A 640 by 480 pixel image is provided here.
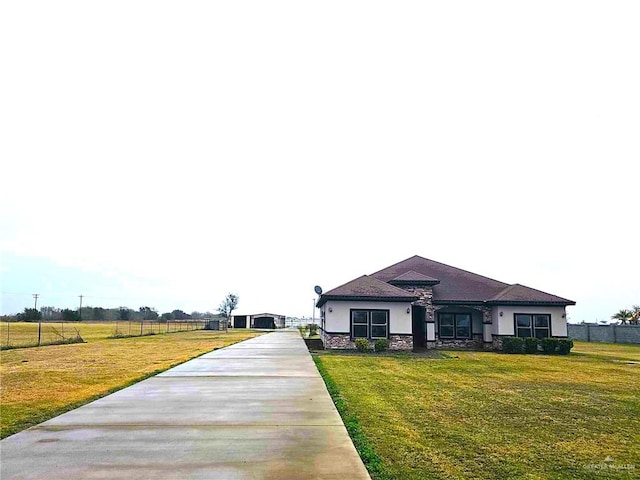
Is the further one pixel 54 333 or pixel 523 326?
pixel 54 333

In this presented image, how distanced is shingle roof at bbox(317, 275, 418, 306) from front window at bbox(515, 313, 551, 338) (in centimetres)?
558

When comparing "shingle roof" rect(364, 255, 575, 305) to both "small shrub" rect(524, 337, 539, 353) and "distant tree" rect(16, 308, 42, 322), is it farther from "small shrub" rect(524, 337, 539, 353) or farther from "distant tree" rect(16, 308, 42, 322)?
"distant tree" rect(16, 308, 42, 322)

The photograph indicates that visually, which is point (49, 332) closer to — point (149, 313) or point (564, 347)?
point (564, 347)

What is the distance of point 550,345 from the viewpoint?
23.0 m

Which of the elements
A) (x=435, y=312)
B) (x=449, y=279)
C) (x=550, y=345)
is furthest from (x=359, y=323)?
(x=550, y=345)

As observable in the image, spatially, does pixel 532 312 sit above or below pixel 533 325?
above

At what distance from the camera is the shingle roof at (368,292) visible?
883 inches

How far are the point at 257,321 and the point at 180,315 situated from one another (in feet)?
115

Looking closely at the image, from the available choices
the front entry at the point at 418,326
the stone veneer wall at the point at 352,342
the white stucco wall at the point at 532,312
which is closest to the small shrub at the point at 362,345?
the stone veneer wall at the point at 352,342

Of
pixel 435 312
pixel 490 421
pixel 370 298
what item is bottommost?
pixel 490 421

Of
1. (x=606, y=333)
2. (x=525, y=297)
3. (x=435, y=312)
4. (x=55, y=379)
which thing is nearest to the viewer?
(x=55, y=379)

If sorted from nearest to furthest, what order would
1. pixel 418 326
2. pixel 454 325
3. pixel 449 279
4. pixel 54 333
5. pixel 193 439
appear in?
pixel 193 439, pixel 454 325, pixel 418 326, pixel 449 279, pixel 54 333

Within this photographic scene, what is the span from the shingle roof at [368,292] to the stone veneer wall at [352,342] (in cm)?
164

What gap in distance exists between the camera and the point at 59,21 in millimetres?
11875
